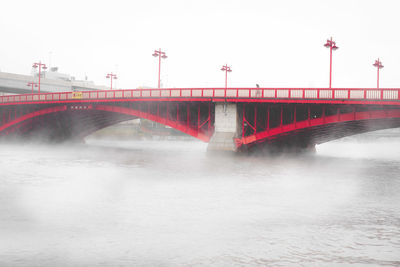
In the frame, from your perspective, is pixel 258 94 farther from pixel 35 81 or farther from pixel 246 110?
pixel 35 81

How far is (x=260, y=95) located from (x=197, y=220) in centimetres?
3195

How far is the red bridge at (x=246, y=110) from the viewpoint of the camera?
1690 inches

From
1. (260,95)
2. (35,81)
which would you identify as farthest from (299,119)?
(35,81)

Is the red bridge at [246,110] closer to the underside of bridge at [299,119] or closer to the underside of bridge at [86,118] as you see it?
the underside of bridge at [299,119]

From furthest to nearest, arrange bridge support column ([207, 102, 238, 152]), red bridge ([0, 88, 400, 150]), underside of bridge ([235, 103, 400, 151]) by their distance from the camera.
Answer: bridge support column ([207, 102, 238, 152]) → red bridge ([0, 88, 400, 150]) → underside of bridge ([235, 103, 400, 151])

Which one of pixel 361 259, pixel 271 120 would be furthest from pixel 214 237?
pixel 271 120

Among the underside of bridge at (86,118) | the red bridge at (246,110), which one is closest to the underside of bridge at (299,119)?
the red bridge at (246,110)

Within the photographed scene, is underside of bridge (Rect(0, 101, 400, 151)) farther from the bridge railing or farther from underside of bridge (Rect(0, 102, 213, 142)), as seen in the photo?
the bridge railing

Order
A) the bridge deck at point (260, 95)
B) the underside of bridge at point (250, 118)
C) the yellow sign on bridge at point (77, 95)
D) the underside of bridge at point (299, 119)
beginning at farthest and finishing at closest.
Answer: the yellow sign on bridge at point (77, 95), the underside of bridge at point (250, 118), the underside of bridge at point (299, 119), the bridge deck at point (260, 95)

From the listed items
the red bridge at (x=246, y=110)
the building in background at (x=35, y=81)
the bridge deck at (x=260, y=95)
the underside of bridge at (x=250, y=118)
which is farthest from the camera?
the building in background at (x=35, y=81)

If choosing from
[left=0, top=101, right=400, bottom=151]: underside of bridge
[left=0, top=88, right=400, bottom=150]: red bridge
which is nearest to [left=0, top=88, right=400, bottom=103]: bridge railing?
[left=0, top=88, right=400, bottom=150]: red bridge

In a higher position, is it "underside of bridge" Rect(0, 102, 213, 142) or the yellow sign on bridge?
the yellow sign on bridge

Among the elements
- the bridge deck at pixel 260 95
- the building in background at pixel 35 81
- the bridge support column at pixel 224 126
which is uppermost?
the building in background at pixel 35 81

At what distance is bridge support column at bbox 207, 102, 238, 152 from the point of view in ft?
160
